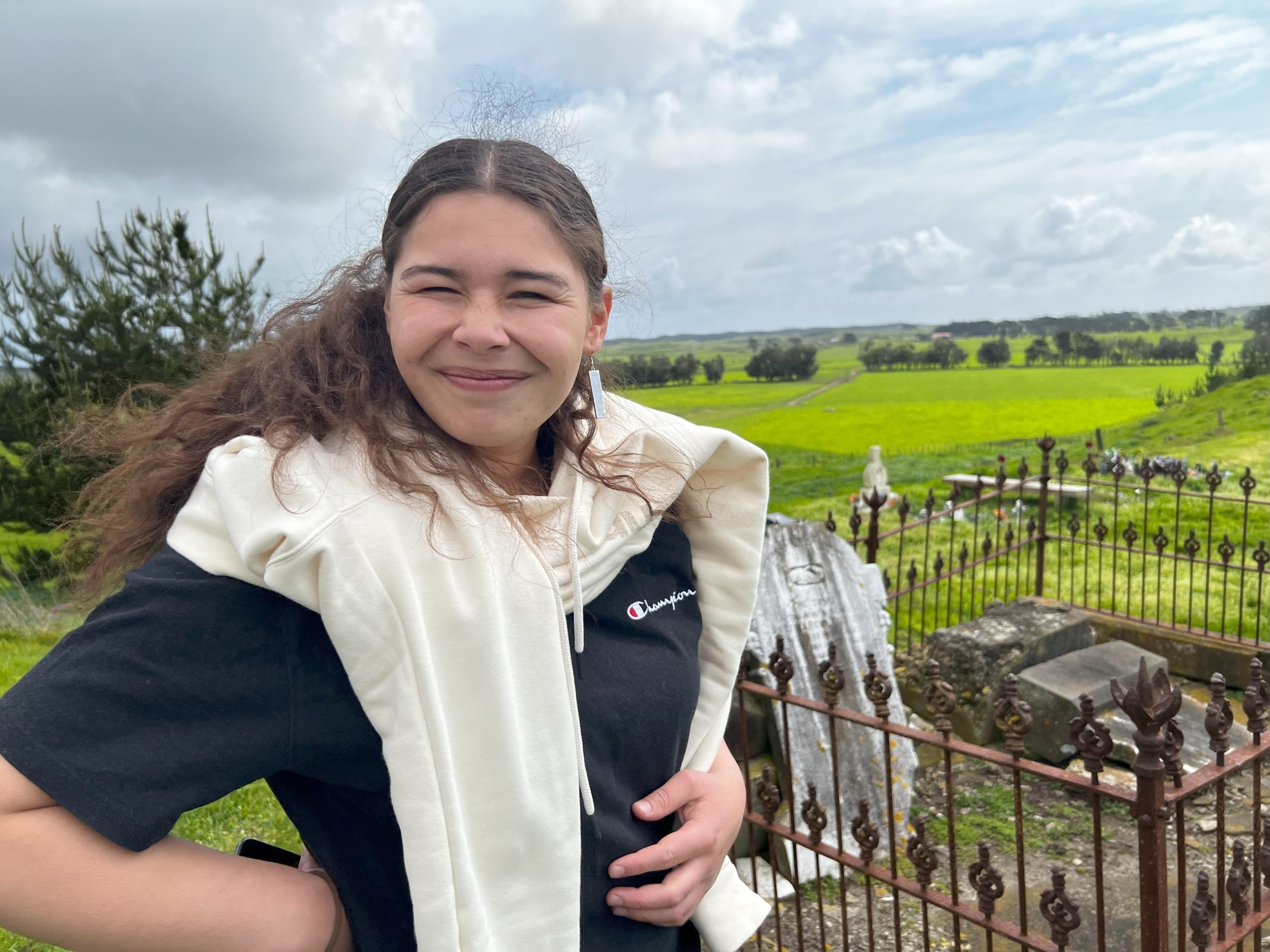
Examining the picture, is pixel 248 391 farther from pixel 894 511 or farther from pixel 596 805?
pixel 894 511

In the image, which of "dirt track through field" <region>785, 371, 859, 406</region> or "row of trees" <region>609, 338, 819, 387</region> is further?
"dirt track through field" <region>785, 371, 859, 406</region>

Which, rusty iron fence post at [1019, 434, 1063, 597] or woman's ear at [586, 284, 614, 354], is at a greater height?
woman's ear at [586, 284, 614, 354]

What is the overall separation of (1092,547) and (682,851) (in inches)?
336

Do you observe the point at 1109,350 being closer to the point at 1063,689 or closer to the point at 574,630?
the point at 1063,689

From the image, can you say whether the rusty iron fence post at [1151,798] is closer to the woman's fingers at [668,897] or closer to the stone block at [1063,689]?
the woman's fingers at [668,897]

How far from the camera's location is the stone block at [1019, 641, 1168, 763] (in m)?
4.65

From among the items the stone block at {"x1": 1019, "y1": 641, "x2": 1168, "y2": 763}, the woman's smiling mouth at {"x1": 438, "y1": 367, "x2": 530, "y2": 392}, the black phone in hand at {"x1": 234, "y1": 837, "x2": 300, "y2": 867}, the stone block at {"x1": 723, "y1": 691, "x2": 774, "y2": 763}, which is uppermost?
the woman's smiling mouth at {"x1": 438, "y1": 367, "x2": 530, "y2": 392}

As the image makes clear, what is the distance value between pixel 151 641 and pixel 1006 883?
3.89 metres

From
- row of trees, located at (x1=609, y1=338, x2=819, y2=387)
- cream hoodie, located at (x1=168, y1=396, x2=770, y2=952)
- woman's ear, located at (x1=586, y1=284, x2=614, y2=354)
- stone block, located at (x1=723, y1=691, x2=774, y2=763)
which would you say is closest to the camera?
cream hoodie, located at (x1=168, y1=396, x2=770, y2=952)

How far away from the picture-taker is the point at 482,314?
112cm

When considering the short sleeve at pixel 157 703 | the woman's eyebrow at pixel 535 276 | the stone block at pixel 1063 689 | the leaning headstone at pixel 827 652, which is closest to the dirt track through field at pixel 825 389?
the stone block at pixel 1063 689

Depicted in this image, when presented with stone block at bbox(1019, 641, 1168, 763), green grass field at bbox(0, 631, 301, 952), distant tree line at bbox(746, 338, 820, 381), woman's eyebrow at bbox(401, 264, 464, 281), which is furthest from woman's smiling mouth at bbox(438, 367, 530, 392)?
distant tree line at bbox(746, 338, 820, 381)

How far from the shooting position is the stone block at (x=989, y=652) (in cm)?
509

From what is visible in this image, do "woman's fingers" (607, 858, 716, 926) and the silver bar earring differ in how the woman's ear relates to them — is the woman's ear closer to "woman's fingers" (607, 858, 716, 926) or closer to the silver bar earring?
the silver bar earring
